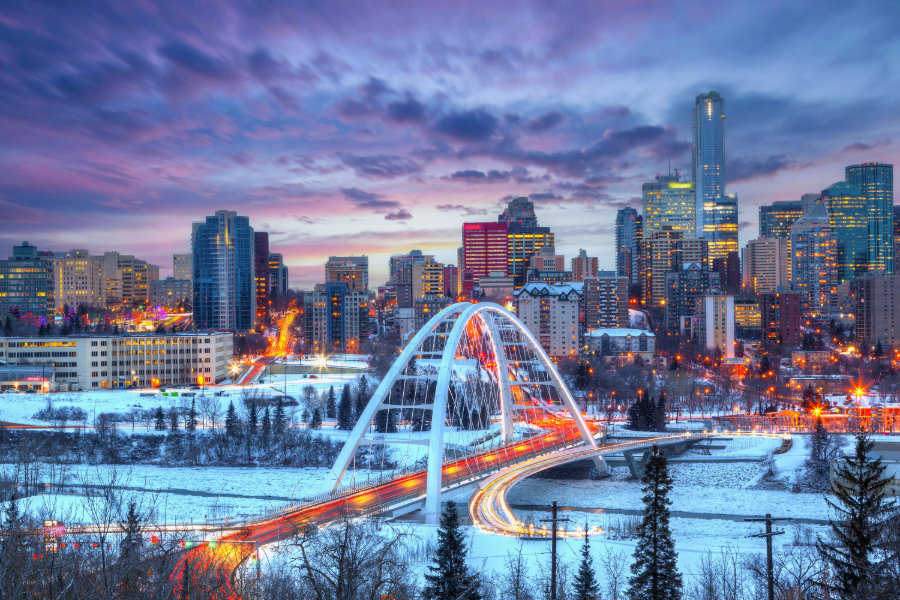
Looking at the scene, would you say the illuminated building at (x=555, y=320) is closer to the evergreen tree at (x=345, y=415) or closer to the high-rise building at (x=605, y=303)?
the high-rise building at (x=605, y=303)

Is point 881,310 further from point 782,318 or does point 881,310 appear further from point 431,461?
point 431,461

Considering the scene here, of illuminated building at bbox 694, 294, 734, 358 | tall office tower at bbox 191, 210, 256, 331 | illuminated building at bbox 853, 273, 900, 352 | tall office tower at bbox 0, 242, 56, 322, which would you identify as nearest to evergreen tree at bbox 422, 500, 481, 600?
illuminated building at bbox 694, 294, 734, 358

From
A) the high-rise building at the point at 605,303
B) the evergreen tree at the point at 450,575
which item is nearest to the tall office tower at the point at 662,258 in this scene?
the high-rise building at the point at 605,303

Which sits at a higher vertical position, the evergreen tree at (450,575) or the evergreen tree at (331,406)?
the evergreen tree at (450,575)

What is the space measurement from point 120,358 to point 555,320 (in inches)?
2411

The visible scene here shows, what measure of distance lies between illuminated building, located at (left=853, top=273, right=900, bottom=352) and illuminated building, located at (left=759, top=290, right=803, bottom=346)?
10.5 m

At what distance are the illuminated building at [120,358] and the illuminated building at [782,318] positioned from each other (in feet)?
294

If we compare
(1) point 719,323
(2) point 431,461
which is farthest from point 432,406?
(1) point 719,323

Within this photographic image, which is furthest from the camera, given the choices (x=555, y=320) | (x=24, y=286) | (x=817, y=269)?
(x=817, y=269)

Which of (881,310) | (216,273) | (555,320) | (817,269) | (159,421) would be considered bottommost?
(159,421)

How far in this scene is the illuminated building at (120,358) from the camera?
70000 millimetres

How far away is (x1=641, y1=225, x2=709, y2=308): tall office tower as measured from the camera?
179000 mm

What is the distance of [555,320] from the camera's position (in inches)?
4540

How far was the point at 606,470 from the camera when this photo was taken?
53.7 m
